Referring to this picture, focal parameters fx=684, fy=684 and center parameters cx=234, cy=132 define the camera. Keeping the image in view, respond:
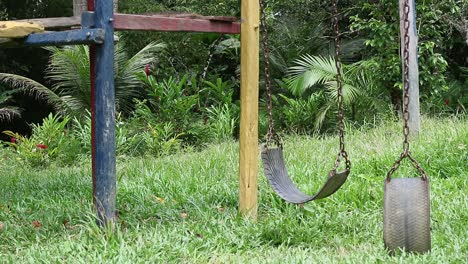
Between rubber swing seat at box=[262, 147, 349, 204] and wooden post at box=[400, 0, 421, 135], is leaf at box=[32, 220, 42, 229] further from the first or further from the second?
wooden post at box=[400, 0, 421, 135]

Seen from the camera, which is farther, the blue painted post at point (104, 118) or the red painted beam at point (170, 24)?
the red painted beam at point (170, 24)

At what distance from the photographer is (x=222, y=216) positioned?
16.2 feet

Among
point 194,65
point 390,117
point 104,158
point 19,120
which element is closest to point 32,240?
point 104,158

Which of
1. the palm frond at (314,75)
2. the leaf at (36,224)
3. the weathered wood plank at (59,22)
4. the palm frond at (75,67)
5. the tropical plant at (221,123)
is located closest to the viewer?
the leaf at (36,224)

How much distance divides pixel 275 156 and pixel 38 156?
203 inches

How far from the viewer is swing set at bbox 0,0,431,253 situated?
12.4ft

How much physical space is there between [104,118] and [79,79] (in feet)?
22.5

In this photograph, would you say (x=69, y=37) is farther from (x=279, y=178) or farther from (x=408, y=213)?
(x=408, y=213)

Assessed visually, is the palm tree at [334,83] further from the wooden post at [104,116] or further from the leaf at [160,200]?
the wooden post at [104,116]

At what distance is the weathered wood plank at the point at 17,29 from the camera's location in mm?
4438

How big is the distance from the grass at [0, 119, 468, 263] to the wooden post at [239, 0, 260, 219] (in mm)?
161

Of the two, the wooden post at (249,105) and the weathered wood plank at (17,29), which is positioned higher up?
the weathered wood plank at (17,29)

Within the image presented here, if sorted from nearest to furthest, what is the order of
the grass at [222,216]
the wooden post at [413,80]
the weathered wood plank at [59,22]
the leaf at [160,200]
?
the grass at [222,216] → the weathered wood plank at [59,22] → the leaf at [160,200] → the wooden post at [413,80]

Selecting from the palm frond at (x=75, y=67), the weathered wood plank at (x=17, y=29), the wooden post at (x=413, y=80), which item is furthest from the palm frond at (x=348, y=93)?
the weathered wood plank at (x=17, y=29)
